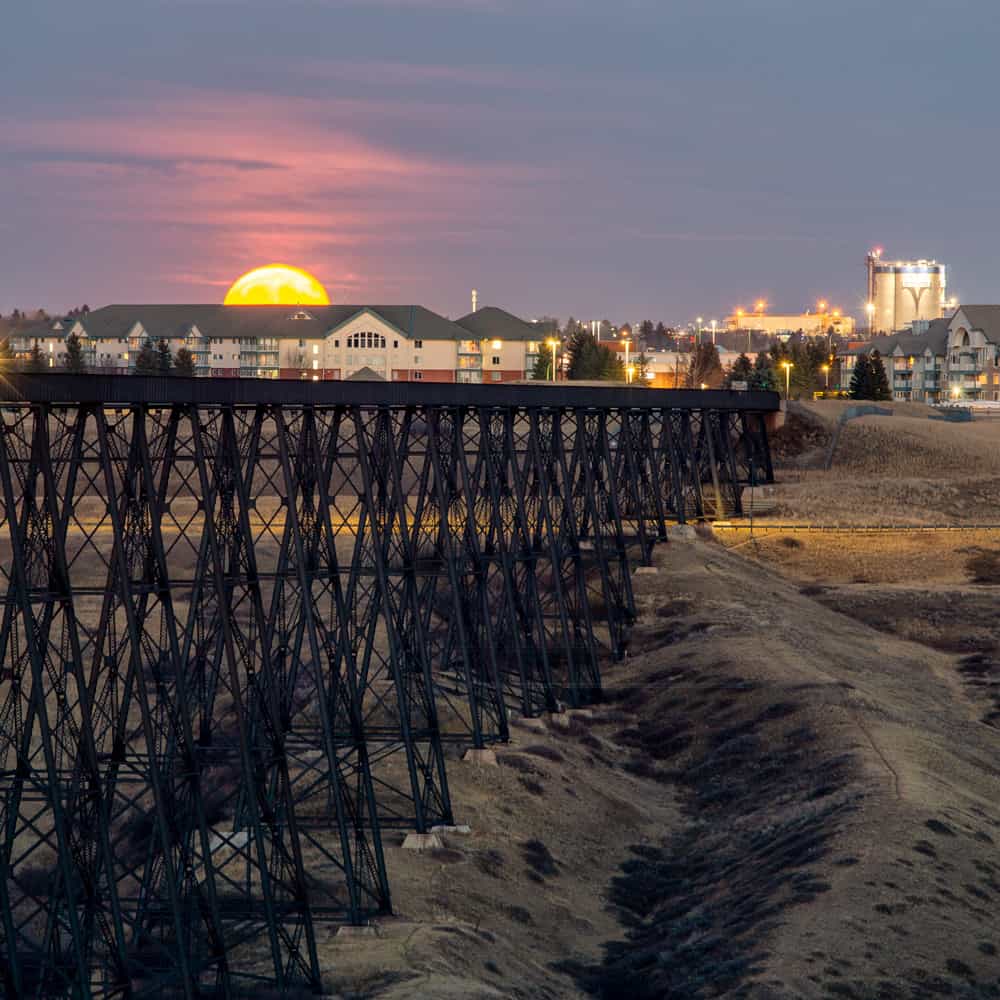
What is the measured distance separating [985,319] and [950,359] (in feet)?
19.4

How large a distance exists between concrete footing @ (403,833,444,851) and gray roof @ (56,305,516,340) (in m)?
88.9

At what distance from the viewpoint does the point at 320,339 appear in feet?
405

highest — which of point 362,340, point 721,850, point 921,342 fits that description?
point 921,342

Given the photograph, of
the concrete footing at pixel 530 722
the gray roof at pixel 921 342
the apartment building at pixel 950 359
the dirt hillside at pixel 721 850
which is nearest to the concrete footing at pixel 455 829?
the dirt hillside at pixel 721 850

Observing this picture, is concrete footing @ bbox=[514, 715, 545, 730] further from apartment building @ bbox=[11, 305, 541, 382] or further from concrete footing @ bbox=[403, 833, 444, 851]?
apartment building @ bbox=[11, 305, 541, 382]

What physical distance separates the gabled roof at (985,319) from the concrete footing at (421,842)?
133322 mm

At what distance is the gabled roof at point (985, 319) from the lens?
523 ft

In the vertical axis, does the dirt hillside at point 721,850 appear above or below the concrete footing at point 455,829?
below

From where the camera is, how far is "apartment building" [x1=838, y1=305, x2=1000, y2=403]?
16050 centimetres

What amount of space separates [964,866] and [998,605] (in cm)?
3649

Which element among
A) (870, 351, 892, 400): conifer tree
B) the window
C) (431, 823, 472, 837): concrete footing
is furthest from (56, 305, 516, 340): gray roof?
(431, 823, 472, 837): concrete footing

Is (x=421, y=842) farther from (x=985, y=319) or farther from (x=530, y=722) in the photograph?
(x=985, y=319)

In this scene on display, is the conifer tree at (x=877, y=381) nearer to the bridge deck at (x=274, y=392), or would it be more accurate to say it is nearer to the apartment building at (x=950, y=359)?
the apartment building at (x=950, y=359)

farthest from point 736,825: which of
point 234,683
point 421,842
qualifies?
point 234,683
